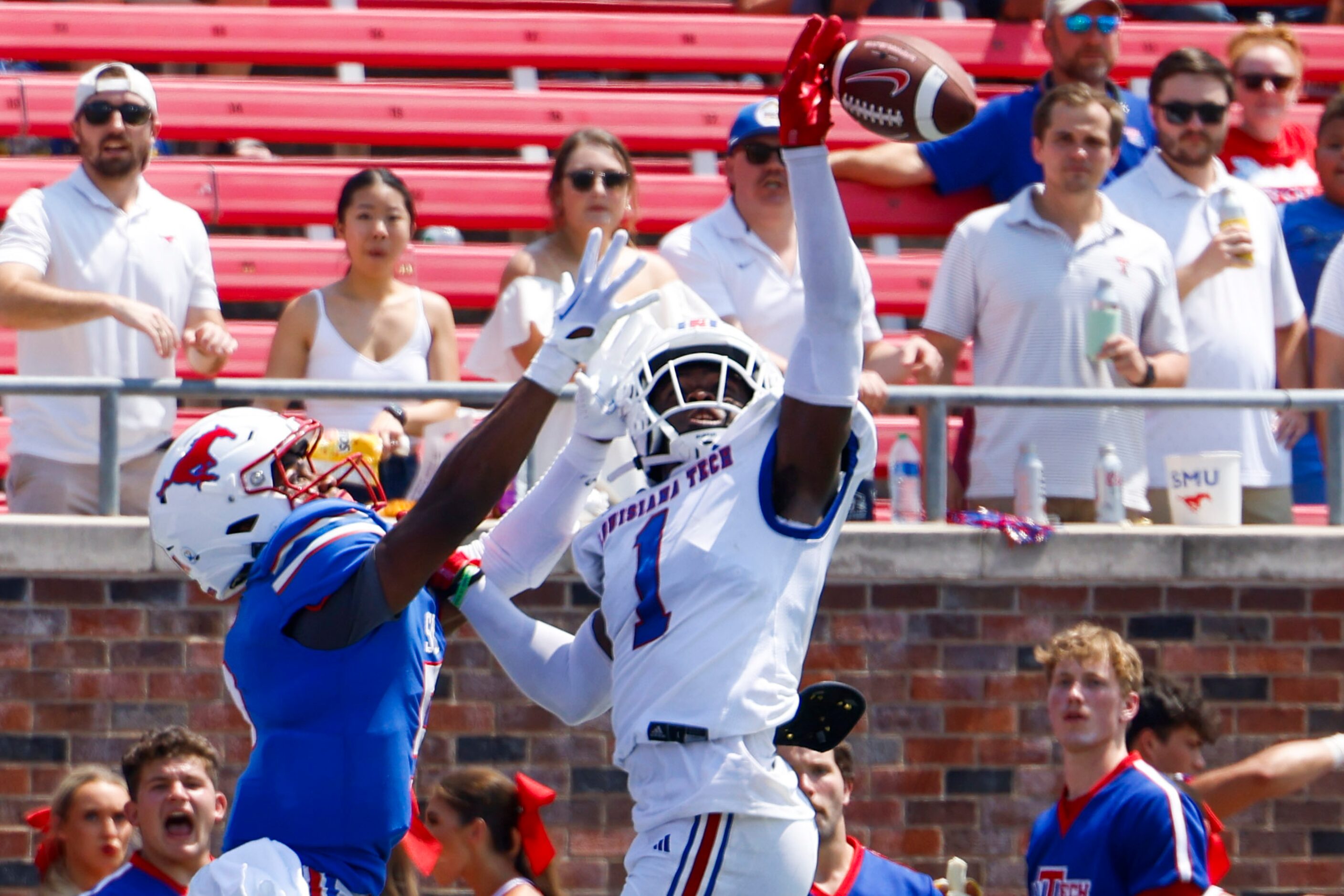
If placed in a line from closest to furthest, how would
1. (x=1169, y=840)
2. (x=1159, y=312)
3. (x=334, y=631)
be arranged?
(x=334, y=631)
(x=1169, y=840)
(x=1159, y=312)

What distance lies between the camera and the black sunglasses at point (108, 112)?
598 cm

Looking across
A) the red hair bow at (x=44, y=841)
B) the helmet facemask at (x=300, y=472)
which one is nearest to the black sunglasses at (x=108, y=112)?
the red hair bow at (x=44, y=841)

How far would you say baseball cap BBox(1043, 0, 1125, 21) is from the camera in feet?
22.5

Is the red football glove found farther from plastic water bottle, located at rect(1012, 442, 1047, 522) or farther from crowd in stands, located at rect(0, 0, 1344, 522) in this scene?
plastic water bottle, located at rect(1012, 442, 1047, 522)

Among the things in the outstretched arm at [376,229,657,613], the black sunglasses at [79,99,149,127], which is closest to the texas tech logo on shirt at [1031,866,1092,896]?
the outstretched arm at [376,229,657,613]

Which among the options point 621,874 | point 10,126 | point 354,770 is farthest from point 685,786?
point 10,126

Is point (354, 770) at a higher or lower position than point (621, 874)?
higher

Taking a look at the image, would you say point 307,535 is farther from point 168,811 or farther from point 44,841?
point 44,841

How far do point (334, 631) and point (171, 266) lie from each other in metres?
2.83

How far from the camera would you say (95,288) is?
5922mm

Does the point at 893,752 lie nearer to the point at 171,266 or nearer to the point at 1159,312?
the point at 1159,312

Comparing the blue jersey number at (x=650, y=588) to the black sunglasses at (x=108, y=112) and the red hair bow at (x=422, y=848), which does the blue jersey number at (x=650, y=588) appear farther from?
the black sunglasses at (x=108, y=112)

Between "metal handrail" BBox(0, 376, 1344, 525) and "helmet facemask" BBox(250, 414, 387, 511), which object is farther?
"metal handrail" BBox(0, 376, 1344, 525)

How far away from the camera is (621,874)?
580cm
